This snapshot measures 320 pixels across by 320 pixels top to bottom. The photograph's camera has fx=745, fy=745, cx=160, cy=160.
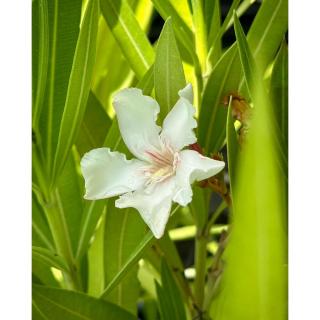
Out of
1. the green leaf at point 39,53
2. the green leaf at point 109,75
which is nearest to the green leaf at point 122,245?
the green leaf at point 39,53

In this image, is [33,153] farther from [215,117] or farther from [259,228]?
[259,228]

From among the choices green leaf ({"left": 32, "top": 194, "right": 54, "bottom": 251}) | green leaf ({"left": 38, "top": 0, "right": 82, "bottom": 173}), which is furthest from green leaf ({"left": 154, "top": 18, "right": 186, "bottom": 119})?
green leaf ({"left": 32, "top": 194, "right": 54, "bottom": 251})

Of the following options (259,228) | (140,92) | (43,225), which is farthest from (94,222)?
(259,228)

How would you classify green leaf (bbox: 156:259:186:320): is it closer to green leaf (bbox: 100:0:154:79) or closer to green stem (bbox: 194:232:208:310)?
green stem (bbox: 194:232:208:310)

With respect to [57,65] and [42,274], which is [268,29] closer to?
[57,65]
